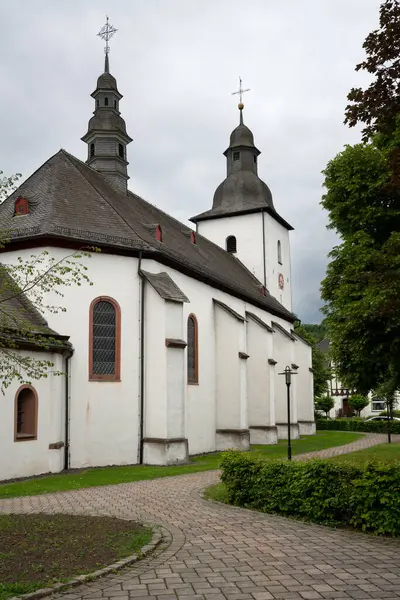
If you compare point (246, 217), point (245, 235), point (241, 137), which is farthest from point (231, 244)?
point (241, 137)

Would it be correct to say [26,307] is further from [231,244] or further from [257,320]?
[231,244]

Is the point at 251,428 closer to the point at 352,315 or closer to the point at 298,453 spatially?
the point at 298,453

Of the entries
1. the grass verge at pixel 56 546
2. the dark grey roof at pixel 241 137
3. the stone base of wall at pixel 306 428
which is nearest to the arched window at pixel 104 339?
the grass verge at pixel 56 546

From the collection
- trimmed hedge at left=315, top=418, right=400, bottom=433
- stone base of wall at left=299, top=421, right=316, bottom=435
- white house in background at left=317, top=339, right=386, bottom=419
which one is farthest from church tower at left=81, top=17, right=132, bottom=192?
white house in background at left=317, top=339, right=386, bottom=419

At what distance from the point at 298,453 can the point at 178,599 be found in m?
17.2

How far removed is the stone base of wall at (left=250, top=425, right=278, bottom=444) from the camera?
2680cm

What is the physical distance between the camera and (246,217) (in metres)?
36.1

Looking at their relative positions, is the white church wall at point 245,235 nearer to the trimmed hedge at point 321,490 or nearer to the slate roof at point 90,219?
the slate roof at point 90,219

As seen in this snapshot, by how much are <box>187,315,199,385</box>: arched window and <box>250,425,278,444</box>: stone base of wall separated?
6.20 metres

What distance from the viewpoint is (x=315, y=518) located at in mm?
9086

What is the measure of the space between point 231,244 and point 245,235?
1091 millimetres

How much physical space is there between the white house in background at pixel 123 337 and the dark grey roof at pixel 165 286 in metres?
0.06

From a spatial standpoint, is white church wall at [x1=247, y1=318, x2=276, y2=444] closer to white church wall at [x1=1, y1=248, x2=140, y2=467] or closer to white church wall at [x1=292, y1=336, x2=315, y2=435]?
white church wall at [x1=292, y1=336, x2=315, y2=435]

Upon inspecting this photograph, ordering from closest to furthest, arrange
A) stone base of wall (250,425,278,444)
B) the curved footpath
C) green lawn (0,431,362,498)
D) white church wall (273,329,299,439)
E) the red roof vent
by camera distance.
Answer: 1. the curved footpath
2. green lawn (0,431,362,498)
3. the red roof vent
4. stone base of wall (250,425,278,444)
5. white church wall (273,329,299,439)
